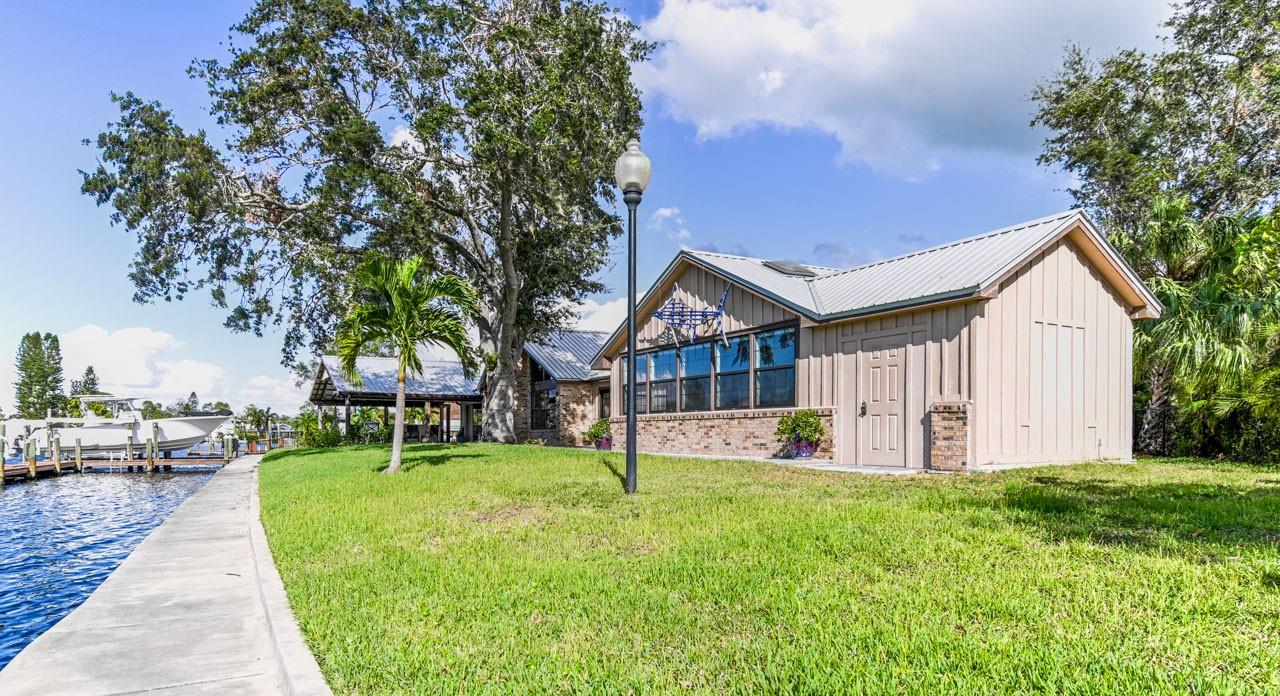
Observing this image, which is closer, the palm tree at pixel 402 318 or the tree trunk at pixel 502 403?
the palm tree at pixel 402 318

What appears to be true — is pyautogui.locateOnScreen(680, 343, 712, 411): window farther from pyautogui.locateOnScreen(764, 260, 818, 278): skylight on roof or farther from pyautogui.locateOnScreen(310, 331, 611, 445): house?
pyautogui.locateOnScreen(310, 331, 611, 445): house

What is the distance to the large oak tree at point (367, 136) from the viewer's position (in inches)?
738

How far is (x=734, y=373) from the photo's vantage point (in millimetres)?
16422

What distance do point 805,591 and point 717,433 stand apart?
40.3 ft

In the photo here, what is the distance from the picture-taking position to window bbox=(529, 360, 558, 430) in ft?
89.1

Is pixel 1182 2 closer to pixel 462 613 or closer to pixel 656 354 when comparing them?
pixel 656 354

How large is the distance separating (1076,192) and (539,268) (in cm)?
1791

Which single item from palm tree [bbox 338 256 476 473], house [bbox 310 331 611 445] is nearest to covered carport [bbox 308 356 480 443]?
house [bbox 310 331 611 445]

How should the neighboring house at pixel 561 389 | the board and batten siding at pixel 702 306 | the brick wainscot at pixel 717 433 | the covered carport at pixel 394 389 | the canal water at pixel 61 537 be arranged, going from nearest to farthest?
the canal water at pixel 61 537 < the brick wainscot at pixel 717 433 < the board and batten siding at pixel 702 306 < the neighboring house at pixel 561 389 < the covered carport at pixel 394 389

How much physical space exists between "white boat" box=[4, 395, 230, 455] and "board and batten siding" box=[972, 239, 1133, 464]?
1020 inches

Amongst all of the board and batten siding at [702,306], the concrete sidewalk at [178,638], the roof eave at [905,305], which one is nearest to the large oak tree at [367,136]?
the board and batten siding at [702,306]

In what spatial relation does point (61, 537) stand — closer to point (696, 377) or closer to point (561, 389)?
point (696, 377)

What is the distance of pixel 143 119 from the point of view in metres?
20.0

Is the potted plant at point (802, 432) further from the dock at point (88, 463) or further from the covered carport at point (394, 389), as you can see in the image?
the dock at point (88, 463)
